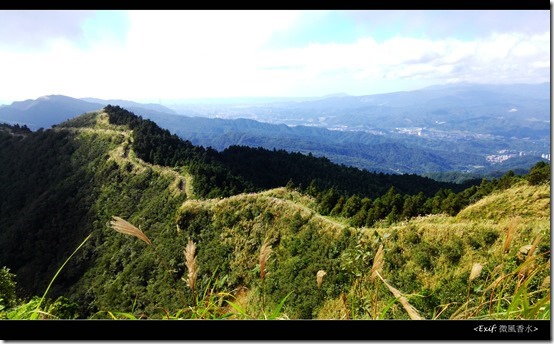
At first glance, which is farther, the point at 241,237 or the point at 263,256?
the point at 241,237

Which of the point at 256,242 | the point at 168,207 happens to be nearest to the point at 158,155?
the point at 168,207

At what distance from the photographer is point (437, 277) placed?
25.6 feet

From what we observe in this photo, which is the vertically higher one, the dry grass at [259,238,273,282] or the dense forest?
the dry grass at [259,238,273,282]

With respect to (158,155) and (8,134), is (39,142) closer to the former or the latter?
(8,134)

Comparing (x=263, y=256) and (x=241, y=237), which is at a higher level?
(x=263, y=256)

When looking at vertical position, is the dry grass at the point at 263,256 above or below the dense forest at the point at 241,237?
above

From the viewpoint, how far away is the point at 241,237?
16.1 m

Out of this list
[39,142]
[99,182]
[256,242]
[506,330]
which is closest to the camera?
[506,330]

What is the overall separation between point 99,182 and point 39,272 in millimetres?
10183

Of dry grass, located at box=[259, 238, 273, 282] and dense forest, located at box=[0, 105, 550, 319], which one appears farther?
dense forest, located at box=[0, 105, 550, 319]

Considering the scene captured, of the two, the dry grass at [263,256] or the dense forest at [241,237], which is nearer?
the dry grass at [263,256]

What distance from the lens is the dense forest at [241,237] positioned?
8.97 ft

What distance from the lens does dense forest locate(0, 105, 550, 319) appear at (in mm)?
2736
